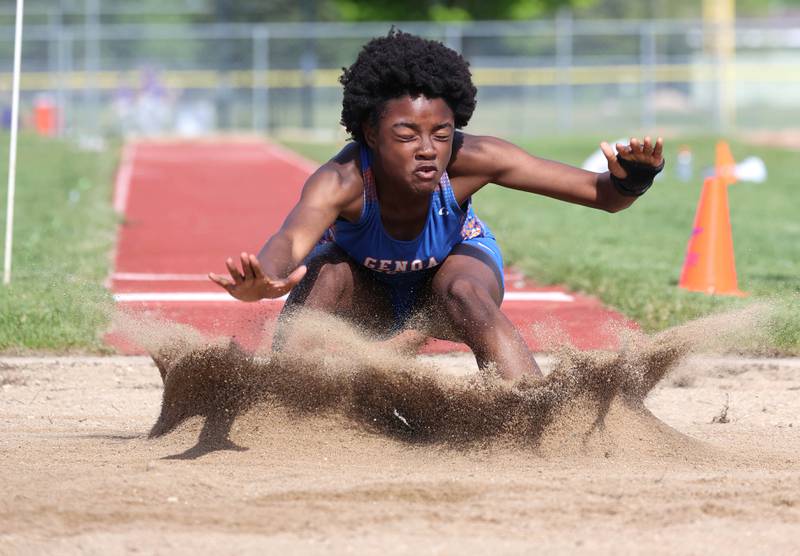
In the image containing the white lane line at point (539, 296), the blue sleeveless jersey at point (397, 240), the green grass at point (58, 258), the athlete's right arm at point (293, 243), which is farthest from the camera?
the white lane line at point (539, 296)

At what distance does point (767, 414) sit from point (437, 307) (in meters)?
1.95

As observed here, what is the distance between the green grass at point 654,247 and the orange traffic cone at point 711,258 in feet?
0.52

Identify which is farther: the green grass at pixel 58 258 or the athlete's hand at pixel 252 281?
the green grass at pixel 58 258

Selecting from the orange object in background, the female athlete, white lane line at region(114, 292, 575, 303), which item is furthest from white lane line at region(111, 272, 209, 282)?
the orange object in background

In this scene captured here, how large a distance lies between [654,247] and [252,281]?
811 centimetres

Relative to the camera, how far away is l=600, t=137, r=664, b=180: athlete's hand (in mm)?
4973

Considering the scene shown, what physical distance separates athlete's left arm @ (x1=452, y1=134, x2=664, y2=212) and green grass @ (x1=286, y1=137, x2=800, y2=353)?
1423mm

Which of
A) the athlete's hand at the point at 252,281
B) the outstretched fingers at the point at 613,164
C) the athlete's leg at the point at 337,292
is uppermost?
the outstretched fingers at the point at 613,164

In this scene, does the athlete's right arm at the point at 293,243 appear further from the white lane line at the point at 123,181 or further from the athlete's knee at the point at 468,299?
the white lane line at the point at 123,181

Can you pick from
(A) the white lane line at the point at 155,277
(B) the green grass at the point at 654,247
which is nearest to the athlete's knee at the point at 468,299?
(B) the green grass at the point at 654,247

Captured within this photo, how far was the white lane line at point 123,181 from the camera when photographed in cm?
1662

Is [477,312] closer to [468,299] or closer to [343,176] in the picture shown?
[468,299]

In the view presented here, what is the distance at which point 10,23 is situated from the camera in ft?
150

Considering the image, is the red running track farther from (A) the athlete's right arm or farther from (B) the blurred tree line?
(B) the blurred tree line
